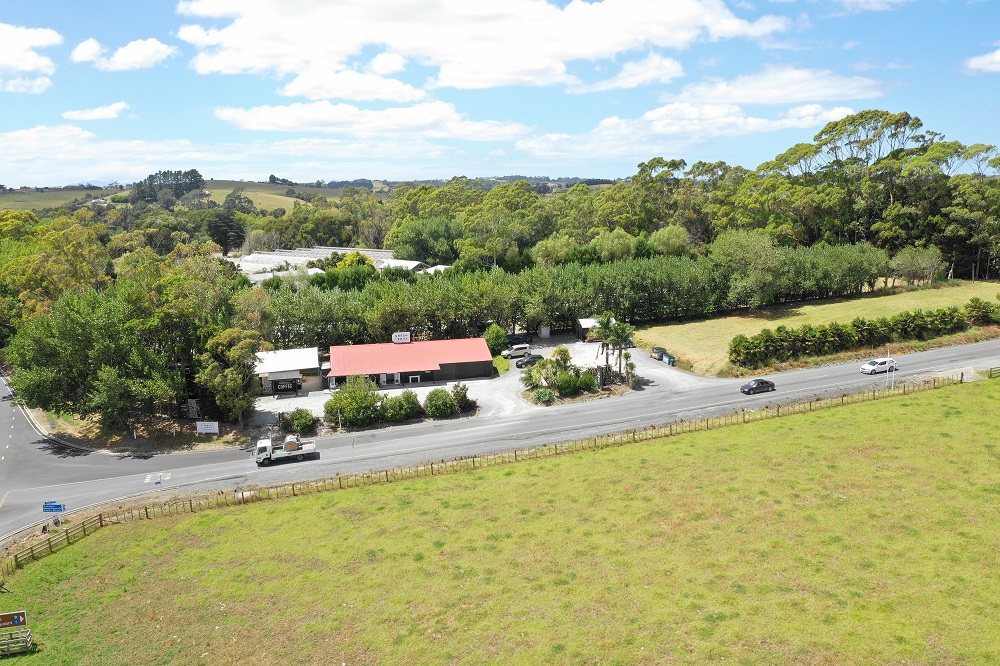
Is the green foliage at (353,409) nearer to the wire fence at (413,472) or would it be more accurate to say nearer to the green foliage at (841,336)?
the wire fence at (413,472)

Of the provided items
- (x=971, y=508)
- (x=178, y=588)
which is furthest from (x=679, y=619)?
(x=178, y=588)

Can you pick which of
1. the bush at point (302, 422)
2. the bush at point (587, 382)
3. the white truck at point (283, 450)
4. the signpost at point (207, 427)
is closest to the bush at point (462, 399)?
the bush at point (587, 382)

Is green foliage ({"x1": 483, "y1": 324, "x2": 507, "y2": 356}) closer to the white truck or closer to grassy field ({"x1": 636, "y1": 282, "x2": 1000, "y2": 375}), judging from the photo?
grassy field ({"x1": 636, "y1": 282, "x2": 1000, "y2": 375})

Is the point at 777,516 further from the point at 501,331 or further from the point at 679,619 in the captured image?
the point at 501,331

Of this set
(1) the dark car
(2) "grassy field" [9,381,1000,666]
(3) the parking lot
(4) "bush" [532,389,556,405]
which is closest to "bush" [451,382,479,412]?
(3) the parking lot

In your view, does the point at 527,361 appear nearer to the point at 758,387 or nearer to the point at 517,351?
the point at 517,351

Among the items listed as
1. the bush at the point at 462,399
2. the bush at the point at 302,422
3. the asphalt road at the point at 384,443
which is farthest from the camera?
the bush at the point at 462,399

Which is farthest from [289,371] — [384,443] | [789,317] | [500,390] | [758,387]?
[789,317]
